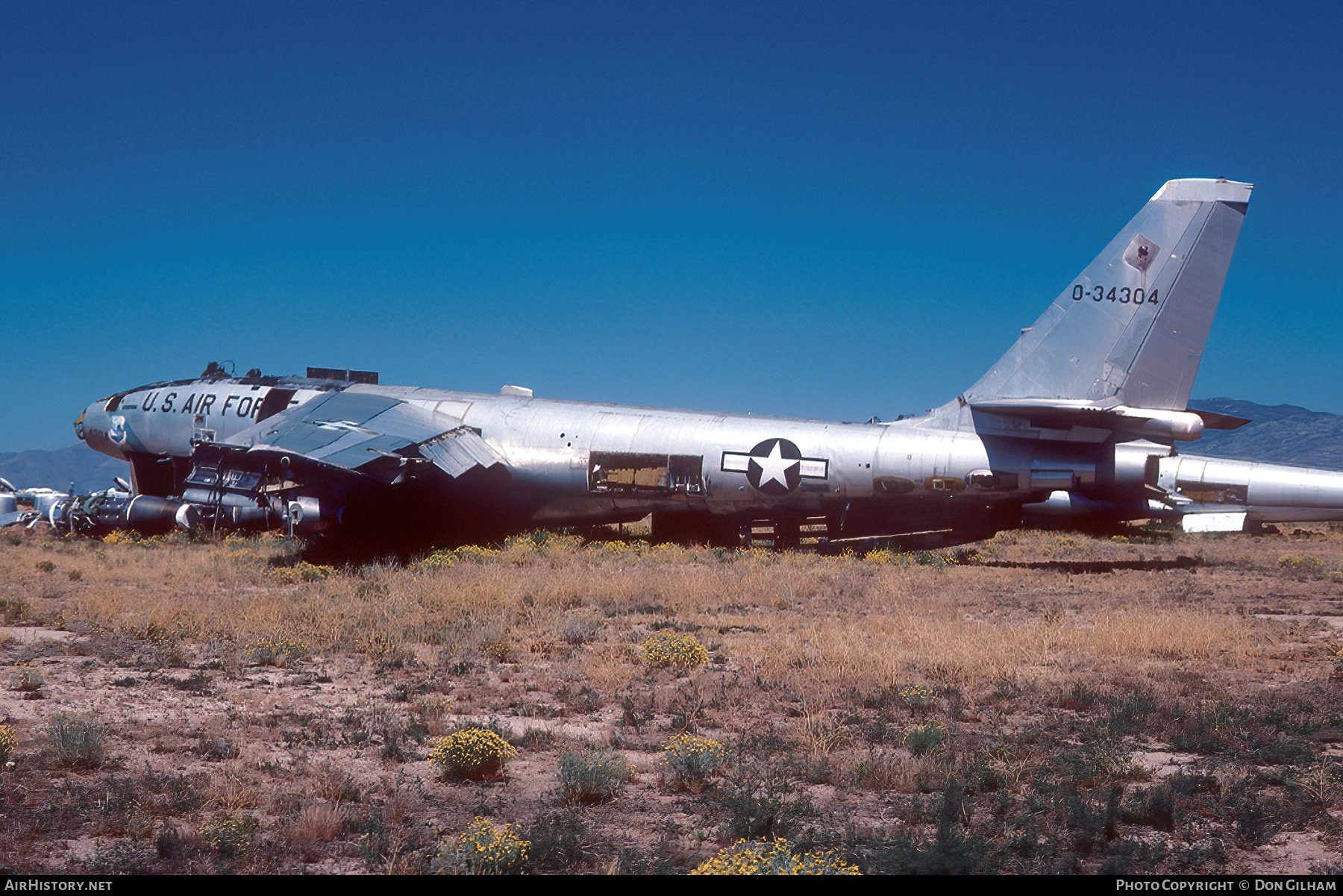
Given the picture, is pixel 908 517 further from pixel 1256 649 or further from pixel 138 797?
pixel 138 797

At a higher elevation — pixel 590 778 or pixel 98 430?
pixel 98 430

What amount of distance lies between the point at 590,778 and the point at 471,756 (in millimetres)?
1040

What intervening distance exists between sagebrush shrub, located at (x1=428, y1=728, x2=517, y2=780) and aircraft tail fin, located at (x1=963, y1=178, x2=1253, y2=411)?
52.6 feet

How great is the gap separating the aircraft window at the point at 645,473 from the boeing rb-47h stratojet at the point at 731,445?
5cm

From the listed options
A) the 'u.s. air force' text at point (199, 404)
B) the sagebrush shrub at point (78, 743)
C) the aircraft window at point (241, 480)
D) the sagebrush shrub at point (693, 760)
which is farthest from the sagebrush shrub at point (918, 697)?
the 'u.s. air force' text at point (199, 404)

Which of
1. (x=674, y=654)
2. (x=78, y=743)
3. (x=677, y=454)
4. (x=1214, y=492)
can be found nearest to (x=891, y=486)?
(x=677, y=454)

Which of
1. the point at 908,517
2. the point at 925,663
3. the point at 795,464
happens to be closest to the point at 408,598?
the point at 925,663

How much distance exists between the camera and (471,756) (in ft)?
24.1

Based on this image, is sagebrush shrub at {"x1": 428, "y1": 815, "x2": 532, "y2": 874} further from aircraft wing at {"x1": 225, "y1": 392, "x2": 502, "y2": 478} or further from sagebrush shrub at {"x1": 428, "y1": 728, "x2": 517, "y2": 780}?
aircraft wing at {"x1": 225, "y1": 392, "x2": 502, "y2": 478}

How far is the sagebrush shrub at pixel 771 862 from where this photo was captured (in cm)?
523

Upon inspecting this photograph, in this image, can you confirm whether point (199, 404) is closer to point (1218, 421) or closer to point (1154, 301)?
point (1154, 301)

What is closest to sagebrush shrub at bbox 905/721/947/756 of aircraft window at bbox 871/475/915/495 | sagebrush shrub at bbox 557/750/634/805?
sagebrush shrub at bbox 557/750/634/805

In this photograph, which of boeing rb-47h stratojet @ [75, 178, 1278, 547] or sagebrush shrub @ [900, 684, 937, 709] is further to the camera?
boeing rb-47h stratojet @ [75, 178, 1278, 547]

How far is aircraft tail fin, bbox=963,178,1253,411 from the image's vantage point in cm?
1956
